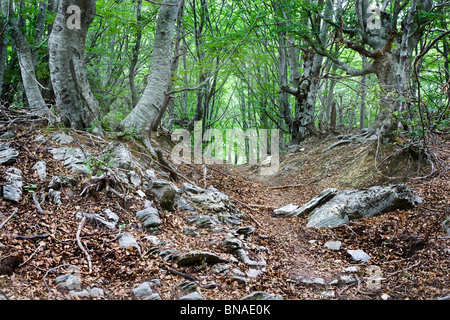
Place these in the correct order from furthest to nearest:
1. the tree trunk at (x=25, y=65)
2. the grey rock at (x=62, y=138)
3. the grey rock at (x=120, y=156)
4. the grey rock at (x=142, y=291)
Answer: the tree trunk at (x=25, y=65)
the grey rock at (x=62, y=138)
the grey rock at (x=120, y=156)
the grey rock at (x=142, y=291)

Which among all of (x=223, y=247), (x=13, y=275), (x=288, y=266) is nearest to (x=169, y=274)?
(x=223, y=247)

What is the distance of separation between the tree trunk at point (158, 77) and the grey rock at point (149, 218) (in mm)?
2387

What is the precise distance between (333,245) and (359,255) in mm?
466

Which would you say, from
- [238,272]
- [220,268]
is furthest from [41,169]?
[238,272]

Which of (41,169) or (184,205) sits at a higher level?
(41,169)

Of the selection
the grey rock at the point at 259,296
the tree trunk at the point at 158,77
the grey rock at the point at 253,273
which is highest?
the tree trunk at the point at 158,77

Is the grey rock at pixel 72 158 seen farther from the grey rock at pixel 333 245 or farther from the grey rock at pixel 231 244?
the grey rock at pixel 333 245

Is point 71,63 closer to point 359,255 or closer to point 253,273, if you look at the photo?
point 253,273

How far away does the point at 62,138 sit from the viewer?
190 inches

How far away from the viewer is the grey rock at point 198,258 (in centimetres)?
301

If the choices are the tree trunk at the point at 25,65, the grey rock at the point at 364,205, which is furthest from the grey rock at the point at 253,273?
the tree trunk at the point at 25,65

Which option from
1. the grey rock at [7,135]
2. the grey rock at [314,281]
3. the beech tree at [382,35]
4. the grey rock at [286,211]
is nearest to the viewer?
the grey rock at [314,281]

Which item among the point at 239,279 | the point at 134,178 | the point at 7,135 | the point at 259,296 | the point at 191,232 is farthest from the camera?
the point at 134,178

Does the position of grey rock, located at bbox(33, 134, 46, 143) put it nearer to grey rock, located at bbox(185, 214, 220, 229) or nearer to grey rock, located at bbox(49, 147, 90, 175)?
Answer: grey rock, located at bbox(49, 147, 90, 175)
